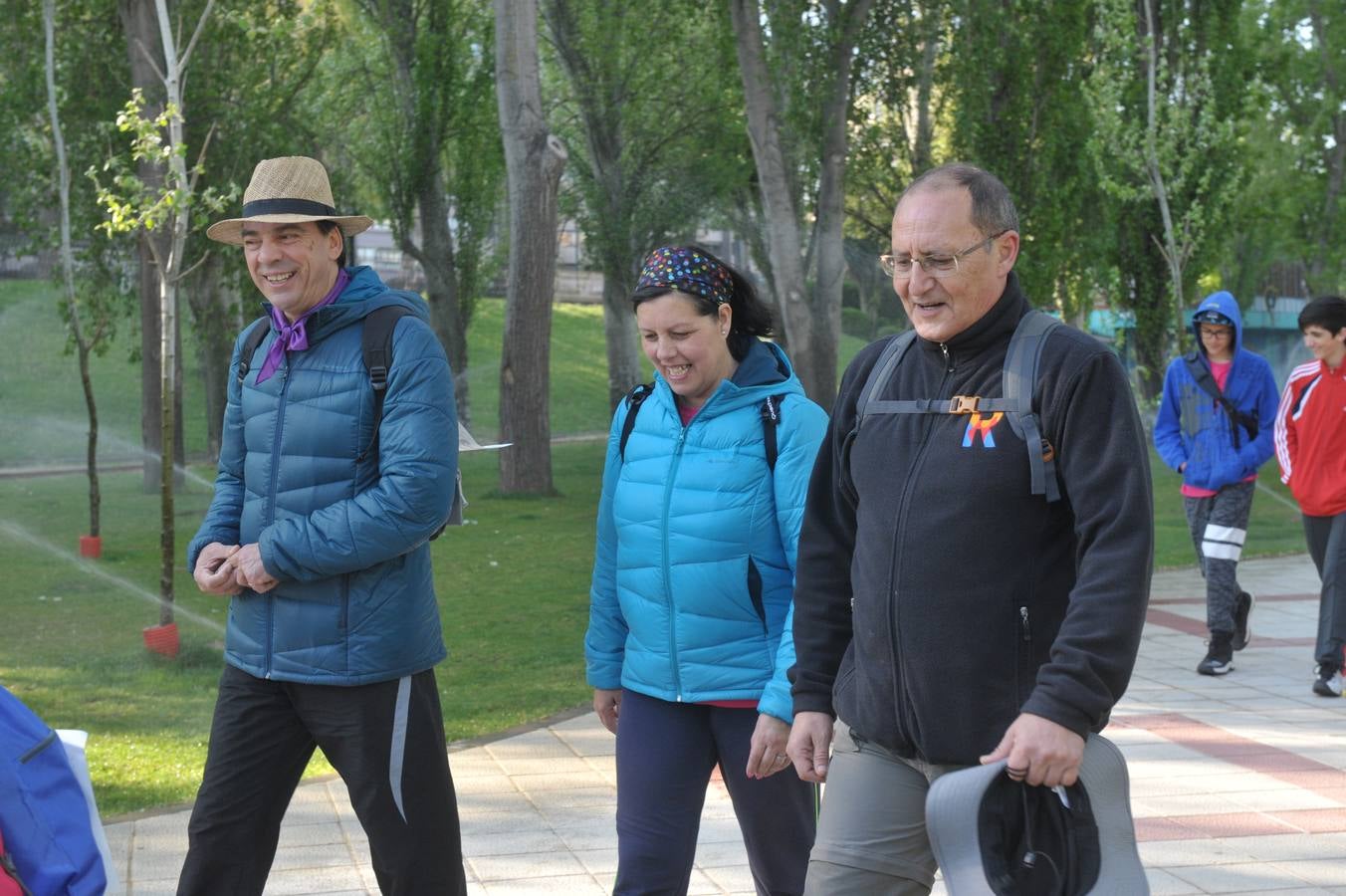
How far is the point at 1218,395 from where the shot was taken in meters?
8.91

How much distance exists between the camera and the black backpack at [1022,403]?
9.52 ft

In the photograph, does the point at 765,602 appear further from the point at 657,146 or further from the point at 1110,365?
the point at 657,146

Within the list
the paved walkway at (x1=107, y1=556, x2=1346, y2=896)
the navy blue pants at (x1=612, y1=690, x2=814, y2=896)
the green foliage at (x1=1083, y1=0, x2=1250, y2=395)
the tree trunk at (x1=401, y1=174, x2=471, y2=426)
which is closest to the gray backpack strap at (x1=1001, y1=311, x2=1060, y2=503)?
the navy blue pants at (x1=612, y1=690, x2=814, y2=896)

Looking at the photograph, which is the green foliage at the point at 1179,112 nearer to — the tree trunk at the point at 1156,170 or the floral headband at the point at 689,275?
the tree trunk at the point at 1156,170

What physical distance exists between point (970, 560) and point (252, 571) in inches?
69.6

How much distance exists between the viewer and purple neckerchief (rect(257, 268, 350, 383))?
12.9ft

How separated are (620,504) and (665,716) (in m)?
0.53

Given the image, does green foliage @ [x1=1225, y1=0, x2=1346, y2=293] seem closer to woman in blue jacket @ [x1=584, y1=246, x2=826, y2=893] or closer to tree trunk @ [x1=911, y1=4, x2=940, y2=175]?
tree trunk @ [x1=911, y1=4, x2=940, y2=175]

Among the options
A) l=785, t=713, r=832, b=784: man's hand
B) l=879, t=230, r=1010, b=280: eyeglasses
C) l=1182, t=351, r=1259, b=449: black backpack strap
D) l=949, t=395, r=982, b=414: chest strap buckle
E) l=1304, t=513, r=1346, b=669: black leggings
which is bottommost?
l=1304, t=513, r=1346, b=669: black leggings

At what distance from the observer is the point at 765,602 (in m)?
3.83

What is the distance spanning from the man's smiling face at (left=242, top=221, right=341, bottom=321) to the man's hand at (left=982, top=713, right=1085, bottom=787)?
211cm

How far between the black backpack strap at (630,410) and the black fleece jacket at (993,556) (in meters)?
0.97

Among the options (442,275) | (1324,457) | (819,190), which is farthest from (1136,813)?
(442,275)

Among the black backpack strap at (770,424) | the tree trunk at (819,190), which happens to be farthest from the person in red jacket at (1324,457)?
the tree trunk at (819,190)
